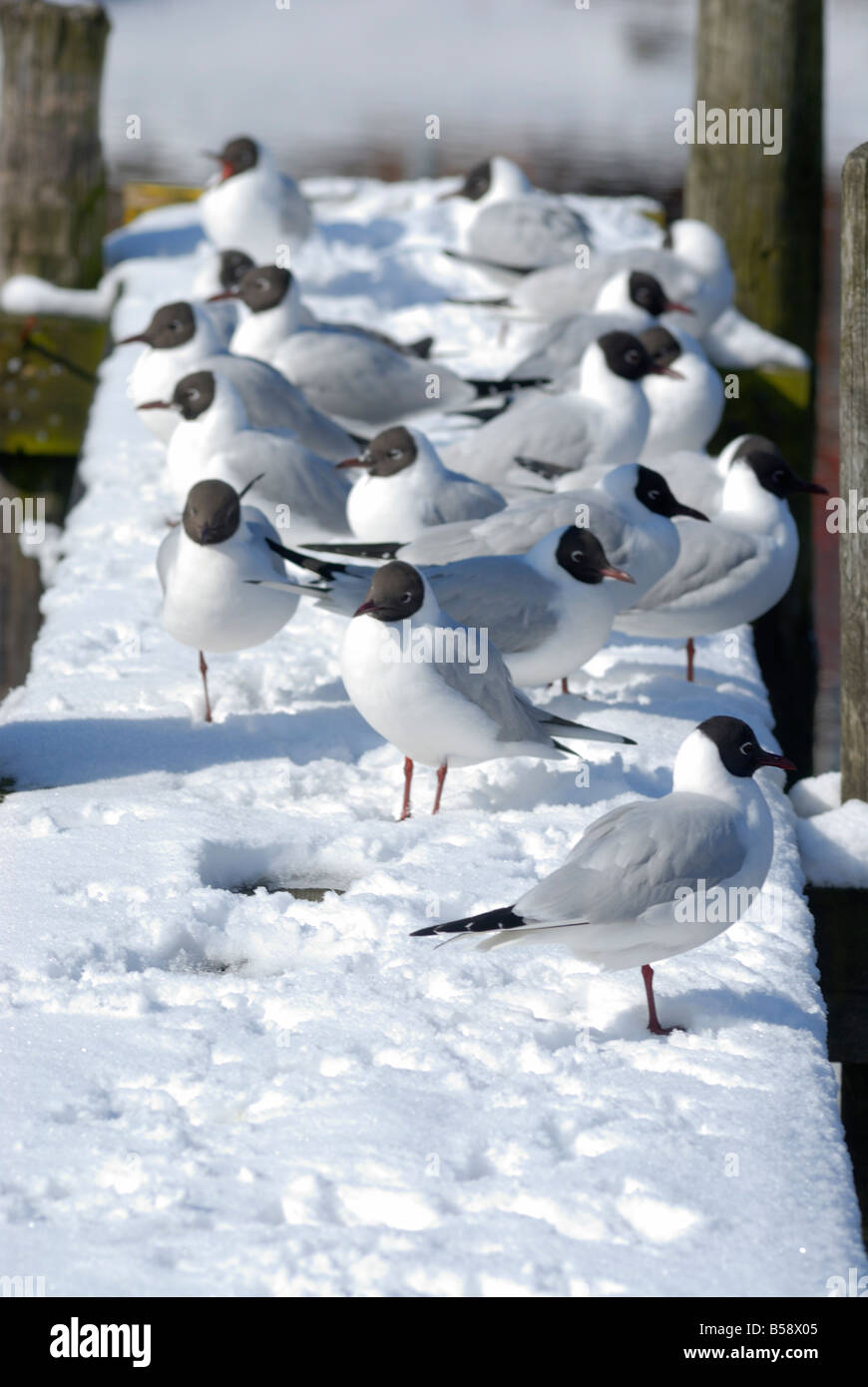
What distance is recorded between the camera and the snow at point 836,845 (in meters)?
4.02

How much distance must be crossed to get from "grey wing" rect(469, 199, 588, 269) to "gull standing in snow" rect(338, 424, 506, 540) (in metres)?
3.69

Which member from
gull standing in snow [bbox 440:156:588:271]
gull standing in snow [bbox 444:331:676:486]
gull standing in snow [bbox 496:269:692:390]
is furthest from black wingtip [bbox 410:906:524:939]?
gull standing in snow [bbox 440:156:588:271]

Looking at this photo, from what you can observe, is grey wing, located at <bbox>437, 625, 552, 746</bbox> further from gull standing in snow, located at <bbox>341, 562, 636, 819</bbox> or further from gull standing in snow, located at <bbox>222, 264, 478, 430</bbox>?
gull standing in snow, located at <bbox>222, 264, 478, 430</bbox>

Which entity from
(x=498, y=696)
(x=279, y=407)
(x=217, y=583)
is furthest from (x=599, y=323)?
(x=498, y=696)

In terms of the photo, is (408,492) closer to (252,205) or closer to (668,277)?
(668,277)

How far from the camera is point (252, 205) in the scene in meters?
9.09

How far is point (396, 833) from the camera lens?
3889 millimetres

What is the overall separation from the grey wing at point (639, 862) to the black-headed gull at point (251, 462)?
104 inches

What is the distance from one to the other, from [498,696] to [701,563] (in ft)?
4.10

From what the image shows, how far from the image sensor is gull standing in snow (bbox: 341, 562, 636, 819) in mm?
3918
